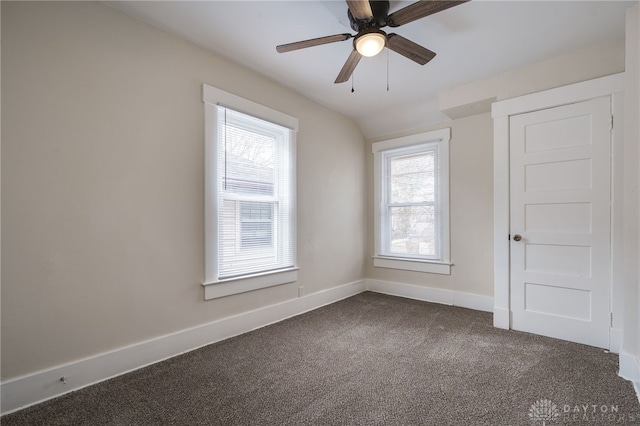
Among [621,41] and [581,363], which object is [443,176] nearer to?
[621,41]

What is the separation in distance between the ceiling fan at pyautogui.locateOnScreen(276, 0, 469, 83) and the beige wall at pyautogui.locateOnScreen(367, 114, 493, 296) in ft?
5.74

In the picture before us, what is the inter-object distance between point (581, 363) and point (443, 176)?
2315mm

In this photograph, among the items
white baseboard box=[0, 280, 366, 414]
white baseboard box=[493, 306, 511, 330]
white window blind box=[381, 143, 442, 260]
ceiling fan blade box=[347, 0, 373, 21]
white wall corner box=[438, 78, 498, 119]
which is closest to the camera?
ceiling fan blade box=[347, 0, 373, 21]

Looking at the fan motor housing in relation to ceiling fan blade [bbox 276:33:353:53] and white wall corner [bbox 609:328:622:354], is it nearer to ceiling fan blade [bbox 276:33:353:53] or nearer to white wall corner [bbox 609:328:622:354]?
ceiling fan blade [bbox 276:33:353:53]

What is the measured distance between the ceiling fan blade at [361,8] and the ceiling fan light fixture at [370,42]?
13 centimetres

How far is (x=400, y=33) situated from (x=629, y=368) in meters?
2.92

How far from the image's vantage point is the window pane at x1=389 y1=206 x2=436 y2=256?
408cm

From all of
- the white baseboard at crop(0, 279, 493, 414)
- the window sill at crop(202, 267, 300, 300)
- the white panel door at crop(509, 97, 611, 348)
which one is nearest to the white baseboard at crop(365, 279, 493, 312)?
the white baseboard at crop(0, 279, 493, 414)

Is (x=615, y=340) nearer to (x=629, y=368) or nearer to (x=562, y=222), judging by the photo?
(x=629, y=368)

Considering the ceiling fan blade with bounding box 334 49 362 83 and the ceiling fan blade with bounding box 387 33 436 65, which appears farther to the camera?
the ceiling fan blade with bounding box 334 49 362 83

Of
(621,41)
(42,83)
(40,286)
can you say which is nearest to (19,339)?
(40,286)

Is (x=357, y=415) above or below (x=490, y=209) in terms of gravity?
below

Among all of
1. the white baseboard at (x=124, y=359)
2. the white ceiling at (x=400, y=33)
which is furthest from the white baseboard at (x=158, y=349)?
the white ceiling at (x=400, y=33)

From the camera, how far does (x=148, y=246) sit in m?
2.31
